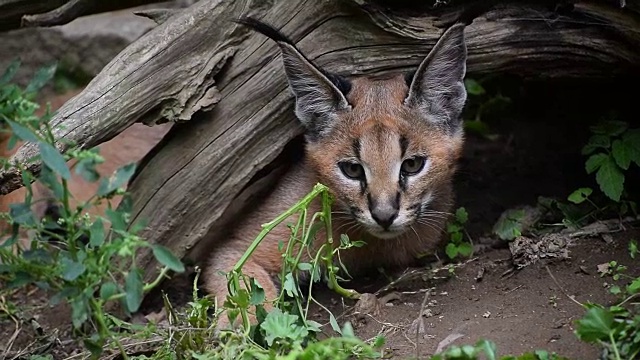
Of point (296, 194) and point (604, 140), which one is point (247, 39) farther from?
point (604, 140)

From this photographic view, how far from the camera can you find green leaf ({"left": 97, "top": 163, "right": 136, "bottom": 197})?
317 centimetres

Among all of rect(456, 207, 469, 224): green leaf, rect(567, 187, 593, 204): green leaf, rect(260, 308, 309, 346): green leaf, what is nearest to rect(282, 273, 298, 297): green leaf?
rect(260, 308, 309, 346): green leaf

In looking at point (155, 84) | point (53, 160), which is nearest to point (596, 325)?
point (53, 160)

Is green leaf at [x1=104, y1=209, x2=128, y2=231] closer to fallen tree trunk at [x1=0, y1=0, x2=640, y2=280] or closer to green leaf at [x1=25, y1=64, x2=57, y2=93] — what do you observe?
green leaf at [x1=25, y1=64, x2=57, y2=93]

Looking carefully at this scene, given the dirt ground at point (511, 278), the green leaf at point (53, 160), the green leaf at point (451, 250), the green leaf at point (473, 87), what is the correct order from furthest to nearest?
the green leaf at point (473, 87) < the green leaf at point (451, 250) < the dirt ground at point (511, 278) < the green leaf at point (53, 160)

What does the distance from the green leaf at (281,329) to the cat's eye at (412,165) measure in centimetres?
122

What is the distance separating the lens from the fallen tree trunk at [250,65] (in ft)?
15.3

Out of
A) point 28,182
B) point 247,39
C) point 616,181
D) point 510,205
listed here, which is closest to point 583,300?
point 616,181

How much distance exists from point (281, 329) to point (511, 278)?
5.05 ft

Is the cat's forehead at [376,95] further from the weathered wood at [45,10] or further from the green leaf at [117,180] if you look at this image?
the green leaf at [117,180]

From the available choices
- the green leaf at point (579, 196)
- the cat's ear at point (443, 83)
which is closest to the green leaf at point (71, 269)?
the cat's ear at point (443, 83)

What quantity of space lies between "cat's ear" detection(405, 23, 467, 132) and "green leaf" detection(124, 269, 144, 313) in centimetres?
210

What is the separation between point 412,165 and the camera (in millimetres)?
4844

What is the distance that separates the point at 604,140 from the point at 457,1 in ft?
3.97
